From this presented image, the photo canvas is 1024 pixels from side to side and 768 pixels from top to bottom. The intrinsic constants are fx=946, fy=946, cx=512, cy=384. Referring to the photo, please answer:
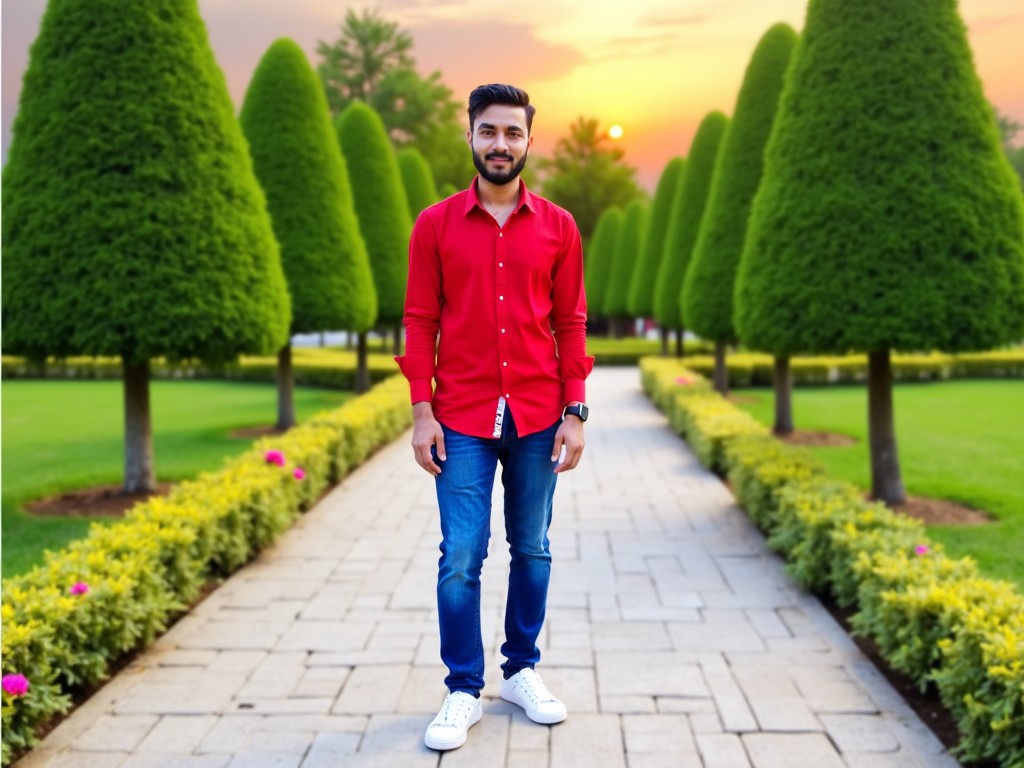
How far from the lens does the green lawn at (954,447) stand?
268 inches

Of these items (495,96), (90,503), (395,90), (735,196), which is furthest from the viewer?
(395,90)

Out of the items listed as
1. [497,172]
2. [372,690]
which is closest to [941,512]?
[372,690]

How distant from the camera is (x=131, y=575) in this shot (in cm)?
455

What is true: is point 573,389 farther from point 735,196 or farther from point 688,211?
point 688,211

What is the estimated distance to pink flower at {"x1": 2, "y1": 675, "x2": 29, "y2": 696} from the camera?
3381 millimetres

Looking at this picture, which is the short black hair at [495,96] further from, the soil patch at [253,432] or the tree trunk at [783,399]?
the soil patch at [253,432]

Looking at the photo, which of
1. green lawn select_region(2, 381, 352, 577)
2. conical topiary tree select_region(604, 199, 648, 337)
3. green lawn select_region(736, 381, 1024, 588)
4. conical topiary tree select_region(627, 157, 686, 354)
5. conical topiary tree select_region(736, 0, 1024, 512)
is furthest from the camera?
conical topiary tree select_region(604, 199, 648, 337)

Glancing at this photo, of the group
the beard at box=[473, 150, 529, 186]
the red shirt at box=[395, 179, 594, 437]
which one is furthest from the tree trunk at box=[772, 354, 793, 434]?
the beard at box=[473, 150, 529, 186]

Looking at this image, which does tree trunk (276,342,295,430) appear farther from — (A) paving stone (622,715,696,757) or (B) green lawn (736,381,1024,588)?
(A) paving stone (622,715,696,757)

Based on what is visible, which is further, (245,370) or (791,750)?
(245,370)

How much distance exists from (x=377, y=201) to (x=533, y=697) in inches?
601

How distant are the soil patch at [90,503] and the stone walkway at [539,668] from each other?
204 centimetres

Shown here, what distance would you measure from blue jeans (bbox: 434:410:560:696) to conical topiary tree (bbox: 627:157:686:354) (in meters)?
18.7

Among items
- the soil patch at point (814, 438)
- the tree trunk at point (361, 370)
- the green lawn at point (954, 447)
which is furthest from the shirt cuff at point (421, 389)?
the tree trunk at point (361, 370)
